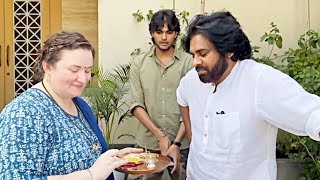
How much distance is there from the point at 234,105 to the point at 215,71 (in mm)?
175

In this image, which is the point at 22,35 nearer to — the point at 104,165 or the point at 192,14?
the point at 192,14

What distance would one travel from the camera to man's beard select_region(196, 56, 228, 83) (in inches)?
90.7

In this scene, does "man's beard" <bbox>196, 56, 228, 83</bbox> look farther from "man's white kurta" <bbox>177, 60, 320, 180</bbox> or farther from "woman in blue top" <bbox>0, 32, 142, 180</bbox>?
"woman in blue top" <bbox>0, 32, 142, 180</bbox>

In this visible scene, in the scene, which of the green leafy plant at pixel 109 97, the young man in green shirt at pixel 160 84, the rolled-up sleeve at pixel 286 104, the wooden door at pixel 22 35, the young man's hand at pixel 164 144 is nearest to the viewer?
the rolled-up sleeve at pixel 286 104

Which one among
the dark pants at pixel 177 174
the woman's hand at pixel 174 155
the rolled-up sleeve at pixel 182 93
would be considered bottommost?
the dark pants at pixel 177 174

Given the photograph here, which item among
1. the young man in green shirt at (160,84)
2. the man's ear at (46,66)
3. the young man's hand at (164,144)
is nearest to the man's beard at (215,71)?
the man's ear at (46,66)

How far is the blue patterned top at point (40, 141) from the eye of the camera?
5.76 feet

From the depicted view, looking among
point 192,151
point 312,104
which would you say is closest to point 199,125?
point 192,151

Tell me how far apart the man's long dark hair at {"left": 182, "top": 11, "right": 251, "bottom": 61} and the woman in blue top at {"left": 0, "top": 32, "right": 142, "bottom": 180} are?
55 centimetres

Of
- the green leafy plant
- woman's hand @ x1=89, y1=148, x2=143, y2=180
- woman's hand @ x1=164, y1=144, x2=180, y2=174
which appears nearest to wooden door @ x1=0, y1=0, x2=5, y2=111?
the green leafy plant

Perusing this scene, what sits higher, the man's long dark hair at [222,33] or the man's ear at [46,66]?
the man's long dark hair at [222,33]

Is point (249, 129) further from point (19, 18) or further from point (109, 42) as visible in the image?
point (19, 18)

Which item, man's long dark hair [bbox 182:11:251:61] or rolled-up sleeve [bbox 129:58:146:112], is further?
rolled-up sleeve [bbox 129:58:146:112]

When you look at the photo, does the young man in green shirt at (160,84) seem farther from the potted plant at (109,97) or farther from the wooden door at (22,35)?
the wooden door at (22,35)
